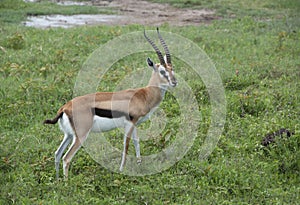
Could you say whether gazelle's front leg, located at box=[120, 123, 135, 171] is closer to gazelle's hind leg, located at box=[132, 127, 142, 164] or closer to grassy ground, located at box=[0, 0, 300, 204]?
gazelle's hind leg, located at box=[132, 127, 142, 164]

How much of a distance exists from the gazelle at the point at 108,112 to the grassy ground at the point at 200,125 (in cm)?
38

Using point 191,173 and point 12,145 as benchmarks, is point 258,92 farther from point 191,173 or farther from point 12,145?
point 12,145

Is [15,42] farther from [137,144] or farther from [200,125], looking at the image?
[137,144]

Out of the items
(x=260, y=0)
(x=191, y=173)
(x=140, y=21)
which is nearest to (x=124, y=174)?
(x=191, y=173)

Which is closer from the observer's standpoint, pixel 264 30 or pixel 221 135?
pixel 221 135

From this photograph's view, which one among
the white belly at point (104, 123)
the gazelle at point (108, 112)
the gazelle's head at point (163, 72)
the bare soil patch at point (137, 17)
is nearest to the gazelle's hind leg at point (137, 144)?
the gazelle at point (108, 112)

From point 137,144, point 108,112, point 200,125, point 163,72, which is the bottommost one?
point 200,125

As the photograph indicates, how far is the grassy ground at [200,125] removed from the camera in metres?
5.08

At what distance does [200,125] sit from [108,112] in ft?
5.69

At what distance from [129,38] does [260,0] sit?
733 cm

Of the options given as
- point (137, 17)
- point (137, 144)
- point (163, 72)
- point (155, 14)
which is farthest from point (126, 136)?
point (155, 14)

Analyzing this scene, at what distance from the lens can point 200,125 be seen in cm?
670

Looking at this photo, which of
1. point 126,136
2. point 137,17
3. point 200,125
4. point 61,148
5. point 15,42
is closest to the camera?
point 61,148

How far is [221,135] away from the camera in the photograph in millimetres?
6426
